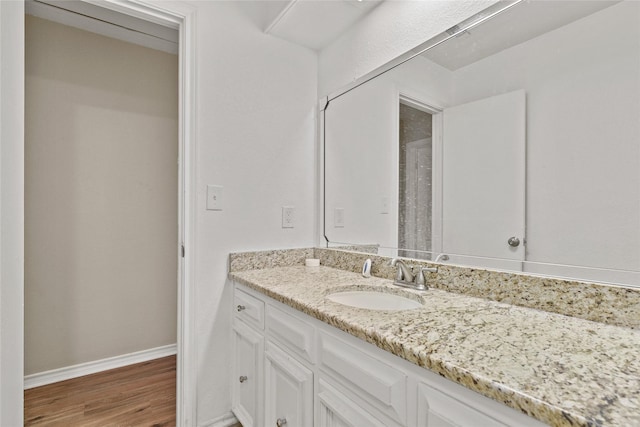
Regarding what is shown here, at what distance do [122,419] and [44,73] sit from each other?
2.15 m

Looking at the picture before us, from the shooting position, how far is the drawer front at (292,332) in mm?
1061

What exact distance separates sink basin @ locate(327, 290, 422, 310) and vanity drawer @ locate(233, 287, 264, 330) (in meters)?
0.32

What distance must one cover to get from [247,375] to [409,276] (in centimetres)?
87

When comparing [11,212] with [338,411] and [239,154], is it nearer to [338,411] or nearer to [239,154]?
[239,154]

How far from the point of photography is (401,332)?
2.61 feet

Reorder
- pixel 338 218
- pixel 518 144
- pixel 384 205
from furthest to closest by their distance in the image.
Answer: pixel 338 218, pixel 384 205, pixel 518 144

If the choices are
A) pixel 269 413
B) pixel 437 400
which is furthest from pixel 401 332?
pixel 269 413

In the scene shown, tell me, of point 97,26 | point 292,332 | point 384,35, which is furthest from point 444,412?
point 97,26

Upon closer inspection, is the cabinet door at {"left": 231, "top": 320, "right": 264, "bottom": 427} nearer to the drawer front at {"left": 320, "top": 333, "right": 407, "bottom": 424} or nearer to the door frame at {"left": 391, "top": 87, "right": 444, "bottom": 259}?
the drawer front at {"left": 320, "top": 333, "right": 407, "bottom": 424}

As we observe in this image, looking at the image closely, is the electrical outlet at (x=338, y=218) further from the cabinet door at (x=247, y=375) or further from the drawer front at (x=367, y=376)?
the drawer front at (x=367, y=376)

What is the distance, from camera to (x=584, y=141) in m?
0.92

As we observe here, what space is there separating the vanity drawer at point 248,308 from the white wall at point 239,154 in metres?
0.10

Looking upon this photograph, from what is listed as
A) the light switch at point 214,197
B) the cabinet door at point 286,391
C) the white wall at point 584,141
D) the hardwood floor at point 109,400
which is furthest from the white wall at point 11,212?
the white wall at point 584,141

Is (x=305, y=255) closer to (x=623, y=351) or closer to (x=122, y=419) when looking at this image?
(x=122, y=419)
